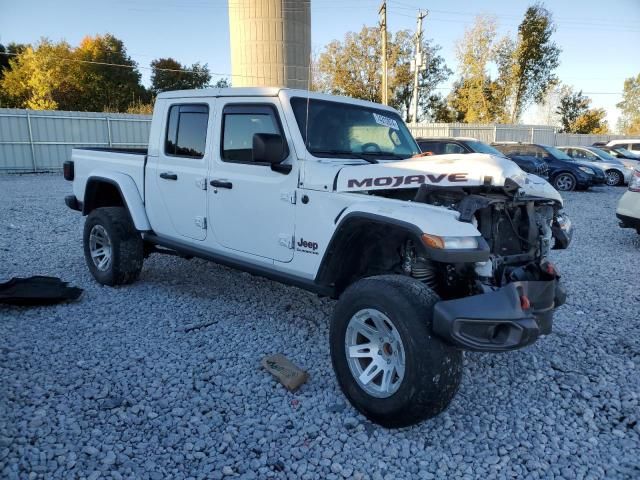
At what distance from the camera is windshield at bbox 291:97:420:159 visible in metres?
3.81

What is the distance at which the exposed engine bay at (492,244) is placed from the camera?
2.98 metres

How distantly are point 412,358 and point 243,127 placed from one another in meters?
2.46

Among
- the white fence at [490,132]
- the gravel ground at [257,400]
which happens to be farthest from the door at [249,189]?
the white fence at [490,132]

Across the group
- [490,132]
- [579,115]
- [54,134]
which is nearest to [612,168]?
[490,132]

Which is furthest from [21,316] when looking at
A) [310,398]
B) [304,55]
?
[304,55]

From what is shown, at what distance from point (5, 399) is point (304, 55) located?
1678 centimetres

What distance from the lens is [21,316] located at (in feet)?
14.4

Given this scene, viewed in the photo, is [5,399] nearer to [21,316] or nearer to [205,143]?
[21,316]

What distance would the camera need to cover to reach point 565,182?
15820 millimetres

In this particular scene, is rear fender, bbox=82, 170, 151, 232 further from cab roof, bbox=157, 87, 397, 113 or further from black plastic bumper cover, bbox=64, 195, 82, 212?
cab roof, bbox=157, 87, 397, 113

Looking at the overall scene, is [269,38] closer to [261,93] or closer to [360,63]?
[261,93]

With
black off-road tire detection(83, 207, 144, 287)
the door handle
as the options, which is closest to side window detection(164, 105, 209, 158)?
the door handle

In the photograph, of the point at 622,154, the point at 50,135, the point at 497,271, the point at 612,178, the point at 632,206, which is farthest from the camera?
the point at 622,154

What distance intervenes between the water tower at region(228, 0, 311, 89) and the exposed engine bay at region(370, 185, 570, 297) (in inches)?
568
